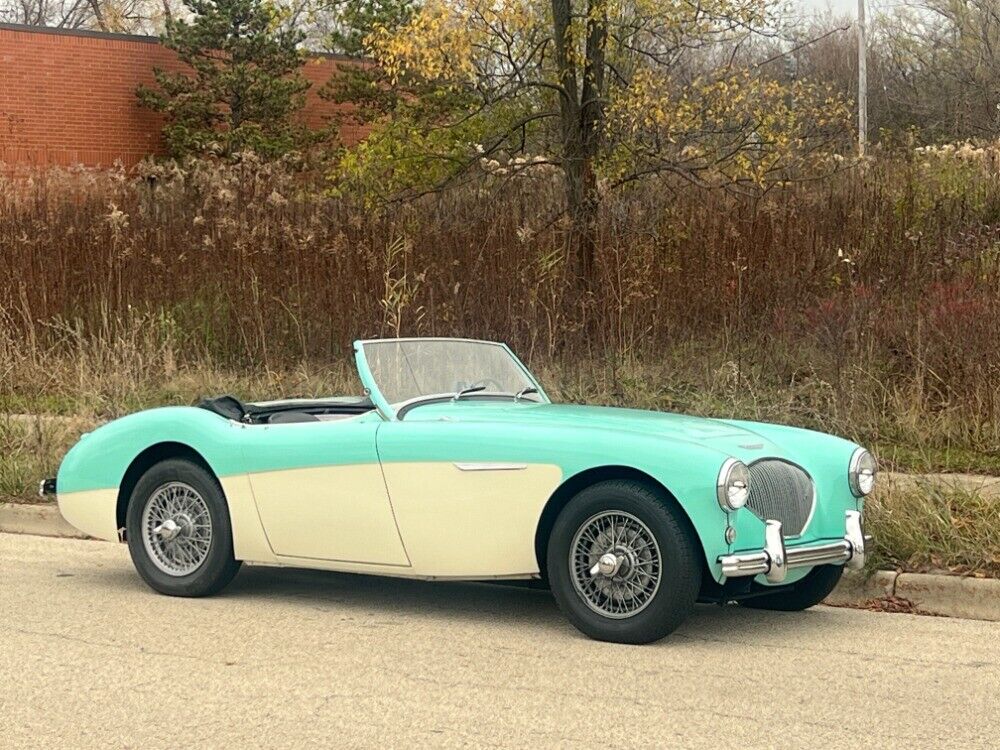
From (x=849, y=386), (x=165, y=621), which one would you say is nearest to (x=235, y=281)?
(x=849, y=386)

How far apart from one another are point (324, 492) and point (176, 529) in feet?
3.22

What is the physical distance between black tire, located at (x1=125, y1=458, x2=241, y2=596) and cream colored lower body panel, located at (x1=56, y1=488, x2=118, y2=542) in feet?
0.30

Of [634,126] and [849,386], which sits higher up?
[634,126]

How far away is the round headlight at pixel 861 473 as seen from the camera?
7.03 meters

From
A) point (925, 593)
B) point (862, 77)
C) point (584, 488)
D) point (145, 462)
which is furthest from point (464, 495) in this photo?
point (862, 77)

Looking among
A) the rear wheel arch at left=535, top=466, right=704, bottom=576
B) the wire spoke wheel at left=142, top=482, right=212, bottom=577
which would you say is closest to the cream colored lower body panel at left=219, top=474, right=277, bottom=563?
the wire spoke wheel at left=142, top=482, right=212, bottom=577

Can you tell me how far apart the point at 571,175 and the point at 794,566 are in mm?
9906

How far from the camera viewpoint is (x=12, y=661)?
628cm

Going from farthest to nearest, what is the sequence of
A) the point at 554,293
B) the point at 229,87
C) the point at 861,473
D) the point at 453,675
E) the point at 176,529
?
the point at 229,87 < the point at 554,293 < the point at 176,529 < the point at 861,473 < the point at 453,675

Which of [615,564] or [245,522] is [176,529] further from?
[615,564]

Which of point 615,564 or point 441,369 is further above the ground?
point 441,369

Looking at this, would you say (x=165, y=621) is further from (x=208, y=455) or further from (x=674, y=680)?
(x=674, y=680)

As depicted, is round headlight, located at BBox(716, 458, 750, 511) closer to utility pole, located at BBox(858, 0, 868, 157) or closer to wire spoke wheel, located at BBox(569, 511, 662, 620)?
wire spoke wheel, located at BBox(569, 511, 662, 620)

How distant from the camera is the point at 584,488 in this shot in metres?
6.65
